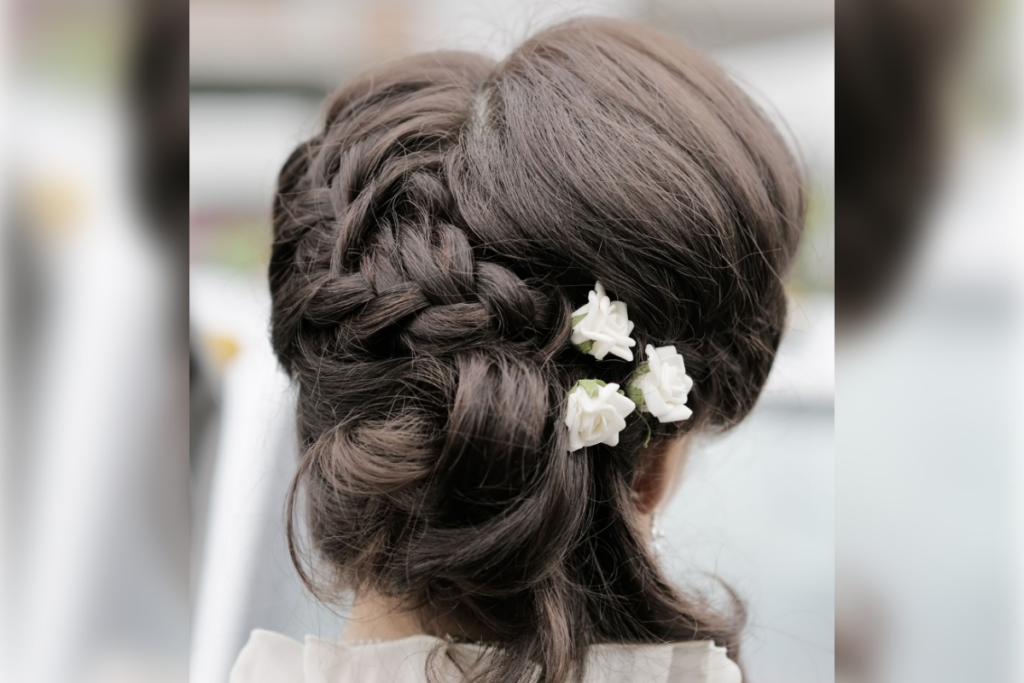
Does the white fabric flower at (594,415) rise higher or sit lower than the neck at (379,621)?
higher

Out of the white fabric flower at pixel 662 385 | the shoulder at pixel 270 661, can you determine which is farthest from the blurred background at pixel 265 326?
the white fabric flower at pixel 662 385

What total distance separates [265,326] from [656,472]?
2.16ft

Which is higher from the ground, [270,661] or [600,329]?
[600,329]

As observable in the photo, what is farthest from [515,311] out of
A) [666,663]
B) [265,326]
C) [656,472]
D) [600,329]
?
[265,326]

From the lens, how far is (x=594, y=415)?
0.59 m

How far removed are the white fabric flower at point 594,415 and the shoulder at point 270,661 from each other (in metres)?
0.47

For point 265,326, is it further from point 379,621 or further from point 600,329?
point 600,329

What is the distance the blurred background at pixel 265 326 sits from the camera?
110 centimetres

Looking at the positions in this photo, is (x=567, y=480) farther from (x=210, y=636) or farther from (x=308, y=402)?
(x=210, y=636)

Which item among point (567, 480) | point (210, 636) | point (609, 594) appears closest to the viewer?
point (567, 480)

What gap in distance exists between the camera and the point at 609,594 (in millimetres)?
701
